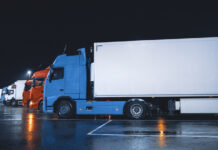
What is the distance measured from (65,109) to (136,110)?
12.4ft

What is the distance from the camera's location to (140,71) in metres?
11.5

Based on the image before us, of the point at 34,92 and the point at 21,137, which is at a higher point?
the point at 34,92

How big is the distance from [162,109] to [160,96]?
921 mm

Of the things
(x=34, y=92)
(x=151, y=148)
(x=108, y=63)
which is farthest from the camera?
(x=34, y=92)

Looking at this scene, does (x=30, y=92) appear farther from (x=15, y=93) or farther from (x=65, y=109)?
(x=15, y=93)

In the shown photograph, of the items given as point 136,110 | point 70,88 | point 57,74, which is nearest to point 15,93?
point 57,74

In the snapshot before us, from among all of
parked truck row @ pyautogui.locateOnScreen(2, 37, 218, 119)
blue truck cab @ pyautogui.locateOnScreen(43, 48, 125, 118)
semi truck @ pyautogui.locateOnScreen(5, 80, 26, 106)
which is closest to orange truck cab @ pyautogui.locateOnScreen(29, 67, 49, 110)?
blue truck cab @ pyautogui.locateOnScreen(43, 48, 125, 118)

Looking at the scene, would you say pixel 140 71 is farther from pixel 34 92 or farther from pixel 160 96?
pixel 34 92

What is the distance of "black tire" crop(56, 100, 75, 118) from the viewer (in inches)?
489

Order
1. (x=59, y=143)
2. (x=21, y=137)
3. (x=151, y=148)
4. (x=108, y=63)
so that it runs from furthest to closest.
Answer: (x=108, y=63) → (x=21, y=137) → (x=59, y=143) → (x=151, y=148)

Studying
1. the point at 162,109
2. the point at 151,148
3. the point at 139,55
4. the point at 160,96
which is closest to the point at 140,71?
the point at 139,55

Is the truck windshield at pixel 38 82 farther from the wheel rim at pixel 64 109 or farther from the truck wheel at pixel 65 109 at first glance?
the wheel rim at pixel 64 109

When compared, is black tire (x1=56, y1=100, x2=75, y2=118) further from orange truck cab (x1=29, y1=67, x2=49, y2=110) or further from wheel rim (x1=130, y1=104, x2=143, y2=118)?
orange truck cab (x1=29, y1=67, x2=49, y2=110)

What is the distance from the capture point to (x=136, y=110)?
38.4 feet
